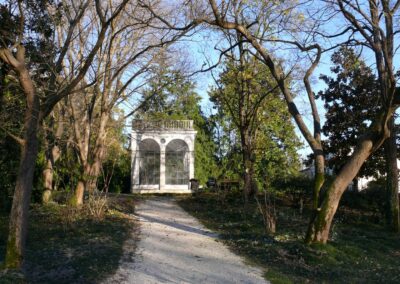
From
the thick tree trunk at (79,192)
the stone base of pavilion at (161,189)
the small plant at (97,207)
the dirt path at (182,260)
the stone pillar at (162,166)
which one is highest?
the stone pillar at (162,166)

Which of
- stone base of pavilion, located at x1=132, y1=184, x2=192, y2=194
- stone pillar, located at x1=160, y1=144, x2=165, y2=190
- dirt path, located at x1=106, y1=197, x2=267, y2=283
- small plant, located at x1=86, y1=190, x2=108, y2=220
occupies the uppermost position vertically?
stone pillar, located at x1=160, y1=144, x2=165, y2=190

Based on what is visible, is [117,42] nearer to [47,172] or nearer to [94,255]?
[47,172]

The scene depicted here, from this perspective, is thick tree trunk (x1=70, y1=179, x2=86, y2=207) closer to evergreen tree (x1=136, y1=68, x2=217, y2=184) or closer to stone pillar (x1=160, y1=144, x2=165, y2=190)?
evergreen tree (x1=136, y1=68, x2=217, y2=184)

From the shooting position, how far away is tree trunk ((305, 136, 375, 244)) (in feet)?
36.8

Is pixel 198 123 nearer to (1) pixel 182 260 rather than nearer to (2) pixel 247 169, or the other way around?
(2) pixel 247 169

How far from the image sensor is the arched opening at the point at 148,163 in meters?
37.2

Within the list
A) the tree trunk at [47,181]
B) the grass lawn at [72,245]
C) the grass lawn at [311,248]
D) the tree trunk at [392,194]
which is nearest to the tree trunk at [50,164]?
the tree trunk at [47,181]

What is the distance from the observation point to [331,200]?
36.9 ft

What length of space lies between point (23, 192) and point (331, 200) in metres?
6.70

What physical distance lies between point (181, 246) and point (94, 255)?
243 centimetres

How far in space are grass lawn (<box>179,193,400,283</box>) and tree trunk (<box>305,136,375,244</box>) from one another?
0.31 meters

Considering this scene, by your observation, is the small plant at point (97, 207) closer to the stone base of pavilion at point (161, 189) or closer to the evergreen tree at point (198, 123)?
the evergreen tree at point (198, 123)

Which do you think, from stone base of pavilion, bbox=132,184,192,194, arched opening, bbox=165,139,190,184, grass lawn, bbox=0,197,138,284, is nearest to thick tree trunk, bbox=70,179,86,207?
grass lawn, bbox=0,197,138,284

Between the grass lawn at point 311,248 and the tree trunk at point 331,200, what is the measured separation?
313 mm
